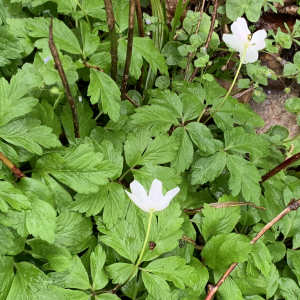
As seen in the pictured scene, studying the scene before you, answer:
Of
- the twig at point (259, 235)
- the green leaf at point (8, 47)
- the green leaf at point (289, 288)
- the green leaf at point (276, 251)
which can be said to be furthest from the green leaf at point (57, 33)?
the green leaf at point (289, 288)

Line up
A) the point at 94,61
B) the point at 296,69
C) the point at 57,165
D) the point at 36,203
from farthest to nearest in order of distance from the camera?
the point at 296,69 < the point at 94,61 < the point at 57,165 < the point at 36,203

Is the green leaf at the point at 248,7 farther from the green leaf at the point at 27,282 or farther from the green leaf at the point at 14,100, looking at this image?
the green leaf at the point at 27,282

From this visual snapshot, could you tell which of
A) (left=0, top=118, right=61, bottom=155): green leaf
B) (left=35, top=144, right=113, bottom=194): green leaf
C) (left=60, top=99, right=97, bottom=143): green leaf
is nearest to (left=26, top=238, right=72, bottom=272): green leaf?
(left=35, top=144, right=113, bottom=194): green leaf

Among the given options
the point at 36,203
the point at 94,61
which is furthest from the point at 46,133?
the point at 94,61

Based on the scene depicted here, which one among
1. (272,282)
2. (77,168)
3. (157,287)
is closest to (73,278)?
(157,287)

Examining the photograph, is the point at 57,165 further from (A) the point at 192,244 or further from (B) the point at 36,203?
(A) the point at 192,244

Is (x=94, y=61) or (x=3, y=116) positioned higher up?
(x=94, y=61)

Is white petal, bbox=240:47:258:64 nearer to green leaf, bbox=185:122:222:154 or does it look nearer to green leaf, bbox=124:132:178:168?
green leaf, bbox=185:122:222:154
